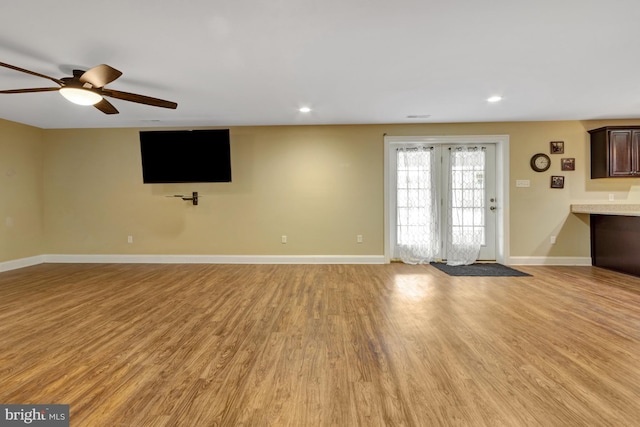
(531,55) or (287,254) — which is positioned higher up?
(531,55)

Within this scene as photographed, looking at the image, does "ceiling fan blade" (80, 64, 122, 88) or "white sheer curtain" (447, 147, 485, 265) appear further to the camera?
"white sheer curtain" (447, 147, 485, 265)

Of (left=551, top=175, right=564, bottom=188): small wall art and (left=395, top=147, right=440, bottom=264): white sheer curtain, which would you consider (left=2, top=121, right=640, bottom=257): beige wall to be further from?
(left=395, top=147, right=440, bottom=264): white sheer curtain

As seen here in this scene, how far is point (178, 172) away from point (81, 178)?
2046 mm

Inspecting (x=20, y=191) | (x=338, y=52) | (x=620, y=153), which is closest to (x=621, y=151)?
(x=620, y=153)

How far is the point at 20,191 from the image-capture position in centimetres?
476

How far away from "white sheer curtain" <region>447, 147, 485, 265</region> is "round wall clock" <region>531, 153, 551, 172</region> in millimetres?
798

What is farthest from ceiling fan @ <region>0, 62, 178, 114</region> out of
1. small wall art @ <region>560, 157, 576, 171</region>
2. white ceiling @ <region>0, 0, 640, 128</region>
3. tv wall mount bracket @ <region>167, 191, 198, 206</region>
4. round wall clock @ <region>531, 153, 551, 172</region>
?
small wall art @ <region>560, 157, 576, 171</region>

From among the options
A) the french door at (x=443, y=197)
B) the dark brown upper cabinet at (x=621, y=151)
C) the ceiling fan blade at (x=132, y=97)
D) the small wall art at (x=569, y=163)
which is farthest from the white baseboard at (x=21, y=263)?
the dark brown upper cabinet at (x=621, y=151)

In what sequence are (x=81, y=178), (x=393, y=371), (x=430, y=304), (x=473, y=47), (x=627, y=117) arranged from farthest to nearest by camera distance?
1. (x=81, y=178)
2. (x=627, y=117)
3. (x=430, y=304)
4. (x=473, y=47)
5. (x=393, y=371)

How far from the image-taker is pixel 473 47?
93.8 inches

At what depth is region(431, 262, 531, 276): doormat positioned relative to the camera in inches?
165

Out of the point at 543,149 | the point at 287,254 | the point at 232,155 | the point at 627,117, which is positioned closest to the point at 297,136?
the point at 232,155

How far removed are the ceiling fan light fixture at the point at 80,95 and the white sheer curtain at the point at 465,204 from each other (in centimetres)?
513

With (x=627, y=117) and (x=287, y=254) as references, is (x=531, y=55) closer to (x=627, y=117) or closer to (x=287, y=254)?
(x=627, y=117)
